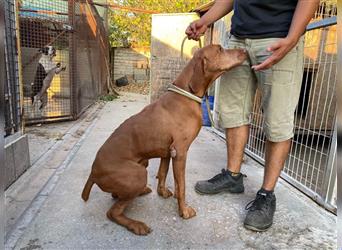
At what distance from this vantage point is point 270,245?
5.57 ft

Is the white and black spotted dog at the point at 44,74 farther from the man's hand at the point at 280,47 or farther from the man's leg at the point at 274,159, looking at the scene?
the man's hand at the point at 280,47

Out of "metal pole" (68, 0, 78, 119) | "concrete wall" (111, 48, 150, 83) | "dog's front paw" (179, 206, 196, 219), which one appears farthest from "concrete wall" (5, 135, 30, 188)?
"concrete wall" (111, 48, 150, 83)

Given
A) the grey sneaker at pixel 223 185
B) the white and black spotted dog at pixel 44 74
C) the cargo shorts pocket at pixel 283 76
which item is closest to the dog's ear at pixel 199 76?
the cargo shorts pocket at pixel 283 76

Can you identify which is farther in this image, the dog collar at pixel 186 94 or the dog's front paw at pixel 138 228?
the dog collar at pixel 186 94

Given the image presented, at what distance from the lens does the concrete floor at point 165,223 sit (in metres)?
1.68

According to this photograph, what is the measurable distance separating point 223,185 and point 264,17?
51.2 inches

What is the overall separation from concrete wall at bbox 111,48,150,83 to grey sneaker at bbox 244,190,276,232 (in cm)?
1017

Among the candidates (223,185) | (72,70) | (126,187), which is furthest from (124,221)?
(72,70)

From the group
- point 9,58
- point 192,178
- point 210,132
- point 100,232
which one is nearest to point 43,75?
point 9,58

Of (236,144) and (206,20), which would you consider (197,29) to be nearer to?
(206,20)

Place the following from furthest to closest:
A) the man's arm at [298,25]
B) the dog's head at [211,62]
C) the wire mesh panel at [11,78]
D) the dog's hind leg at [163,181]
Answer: the wire mesh panel at [11,78] < the dog's hind leg at [163,181] < the dog's head at [211,62] < the man's arm at [298,25]

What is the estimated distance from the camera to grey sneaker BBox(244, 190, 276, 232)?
1.82 m

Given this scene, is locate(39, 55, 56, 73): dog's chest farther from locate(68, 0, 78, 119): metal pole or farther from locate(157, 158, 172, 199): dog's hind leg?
locate(157, 158, 172, 199): dog's hind leg

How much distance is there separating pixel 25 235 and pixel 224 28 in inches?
152
